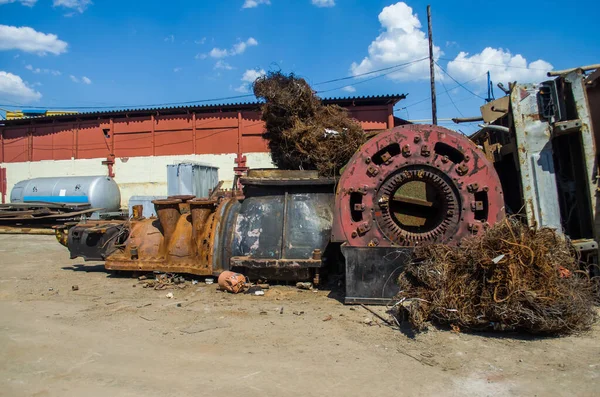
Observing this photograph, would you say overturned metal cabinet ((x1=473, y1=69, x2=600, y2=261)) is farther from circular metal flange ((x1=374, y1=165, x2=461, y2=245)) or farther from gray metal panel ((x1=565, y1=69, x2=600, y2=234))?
circular metal flange ((x1=374, y1=165, x2=461, y2=245))

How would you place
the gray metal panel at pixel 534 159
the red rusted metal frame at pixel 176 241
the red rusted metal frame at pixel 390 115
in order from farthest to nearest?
the red rusted metal frame at pixel 390 115 → the red rusted metal frame at pixel 176 241 → the gray metal panel at pixel 534 159

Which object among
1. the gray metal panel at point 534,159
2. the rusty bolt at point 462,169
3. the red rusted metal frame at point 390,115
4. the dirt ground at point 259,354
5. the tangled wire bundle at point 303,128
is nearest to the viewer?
the dirt ground at point 259,354

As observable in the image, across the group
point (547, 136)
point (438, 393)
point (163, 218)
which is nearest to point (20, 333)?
point (163, 218)

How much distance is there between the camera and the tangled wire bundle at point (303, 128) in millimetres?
6922

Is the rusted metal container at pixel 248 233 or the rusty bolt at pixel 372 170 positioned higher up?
the rusty bolt at pixel 372 170

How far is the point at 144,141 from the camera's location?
20.5 meters

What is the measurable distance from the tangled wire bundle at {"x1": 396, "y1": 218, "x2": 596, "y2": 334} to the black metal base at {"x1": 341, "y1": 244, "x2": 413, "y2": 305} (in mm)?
534

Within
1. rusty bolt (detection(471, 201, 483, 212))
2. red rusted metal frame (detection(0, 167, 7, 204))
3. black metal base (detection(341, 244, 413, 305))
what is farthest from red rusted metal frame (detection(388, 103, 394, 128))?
red rusted metal frame (detection(0, 167, 7, 204))

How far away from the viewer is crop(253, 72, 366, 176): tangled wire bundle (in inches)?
273

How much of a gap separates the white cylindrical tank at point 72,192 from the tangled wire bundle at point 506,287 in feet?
50.3

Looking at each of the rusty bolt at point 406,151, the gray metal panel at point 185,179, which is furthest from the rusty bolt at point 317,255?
the gray metal panel at point 185,179

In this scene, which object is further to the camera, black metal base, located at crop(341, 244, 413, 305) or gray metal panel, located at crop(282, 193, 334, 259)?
gray metal panel, located at crop(282, 193, 334, 259)

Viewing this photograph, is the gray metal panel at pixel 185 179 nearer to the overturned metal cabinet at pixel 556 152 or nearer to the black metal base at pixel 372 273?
the black metal base at pixel 372 273

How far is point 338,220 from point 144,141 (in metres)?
17.4
